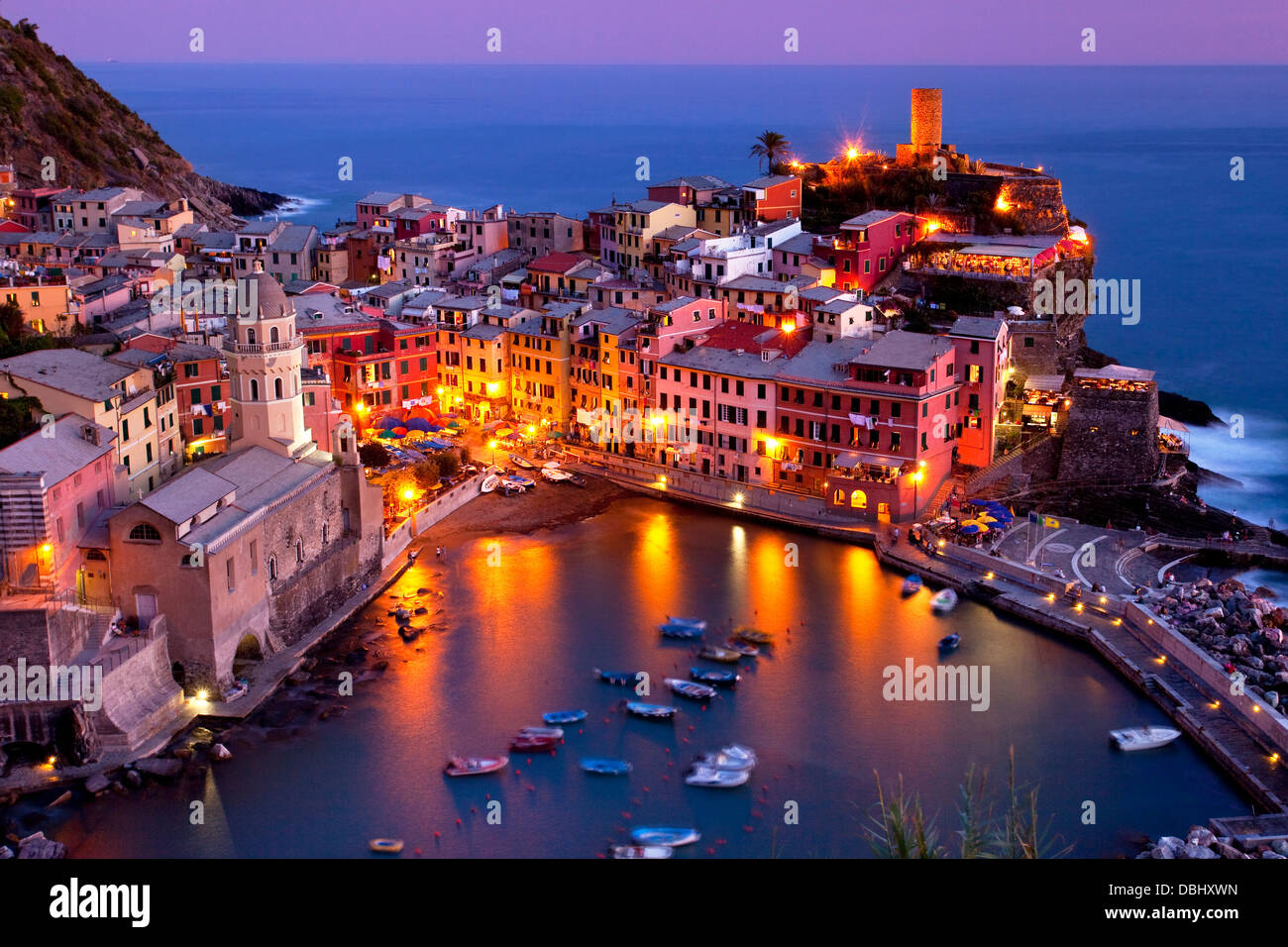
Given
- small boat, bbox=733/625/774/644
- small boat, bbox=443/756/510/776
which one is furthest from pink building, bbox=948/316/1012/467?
small boat, bbox=443/756/510/776

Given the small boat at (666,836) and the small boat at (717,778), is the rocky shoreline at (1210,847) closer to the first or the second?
the small boat at (717,778)

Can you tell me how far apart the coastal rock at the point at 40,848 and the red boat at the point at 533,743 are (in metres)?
6.07

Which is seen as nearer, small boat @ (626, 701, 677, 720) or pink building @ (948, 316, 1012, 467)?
small boat @ (626, 701, 677, 720)

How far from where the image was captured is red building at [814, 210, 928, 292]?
3700cm

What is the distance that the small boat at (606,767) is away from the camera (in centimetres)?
1881

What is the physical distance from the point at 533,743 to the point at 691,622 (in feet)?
16.5

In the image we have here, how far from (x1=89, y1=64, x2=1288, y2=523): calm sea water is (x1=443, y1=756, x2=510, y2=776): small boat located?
1980 centimetres

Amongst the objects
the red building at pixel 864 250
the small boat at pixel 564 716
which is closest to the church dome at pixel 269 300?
the small boat at pixel 564 716

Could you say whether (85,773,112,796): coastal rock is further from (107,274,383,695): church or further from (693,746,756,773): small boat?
(693,746,756,773): small boat

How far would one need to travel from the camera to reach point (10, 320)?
30.0m

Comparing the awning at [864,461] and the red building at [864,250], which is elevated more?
the red building at [864,250]

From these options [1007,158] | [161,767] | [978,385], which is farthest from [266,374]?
[1007,158]
